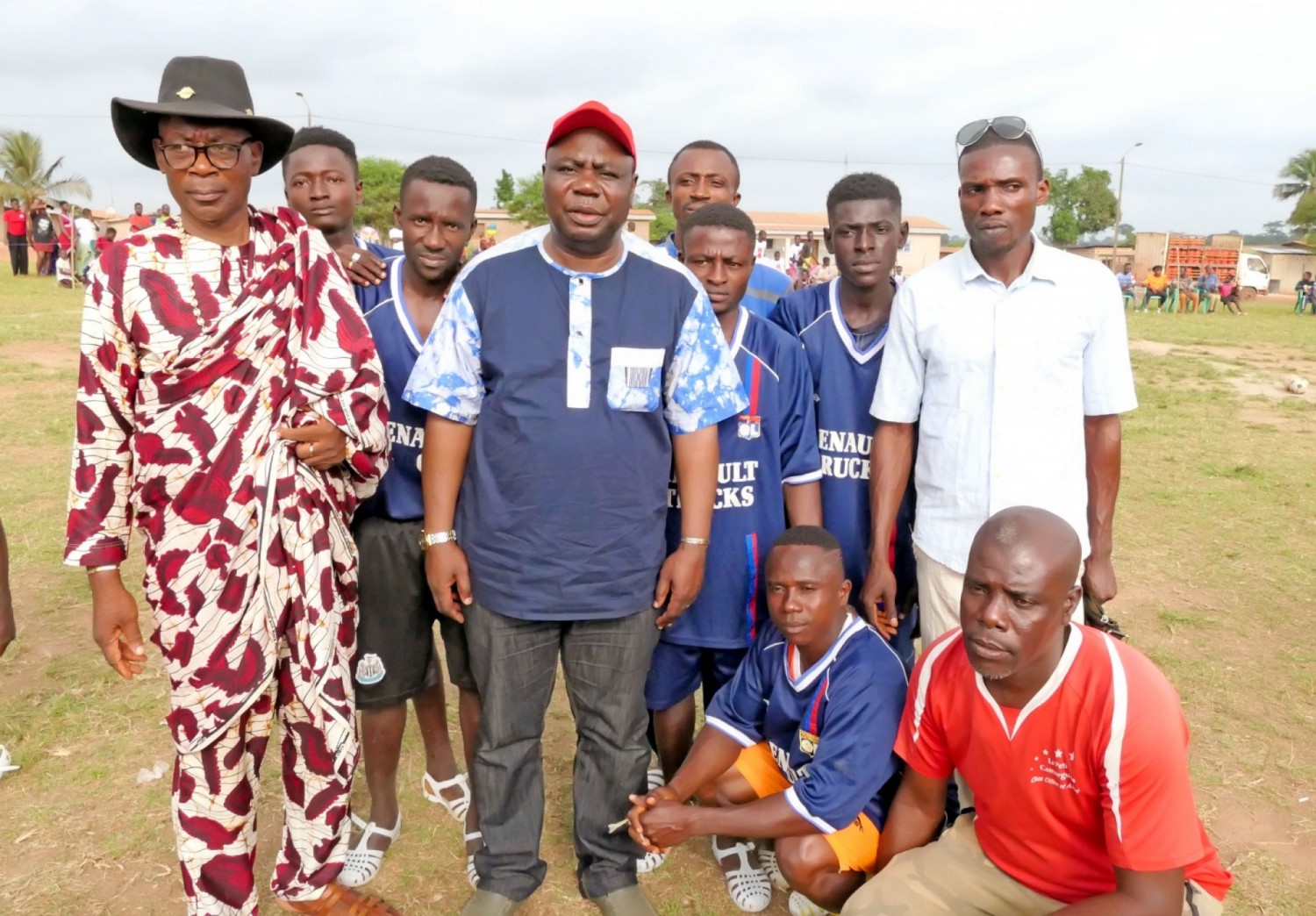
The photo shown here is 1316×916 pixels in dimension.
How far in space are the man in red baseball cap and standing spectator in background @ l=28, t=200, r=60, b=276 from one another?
80.9 feet

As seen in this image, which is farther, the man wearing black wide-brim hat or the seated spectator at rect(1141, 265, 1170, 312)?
the seated spectator at rect(1141, 265, 1170, 312)

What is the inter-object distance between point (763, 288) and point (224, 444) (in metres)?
2.41

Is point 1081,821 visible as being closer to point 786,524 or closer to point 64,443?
point 786,524

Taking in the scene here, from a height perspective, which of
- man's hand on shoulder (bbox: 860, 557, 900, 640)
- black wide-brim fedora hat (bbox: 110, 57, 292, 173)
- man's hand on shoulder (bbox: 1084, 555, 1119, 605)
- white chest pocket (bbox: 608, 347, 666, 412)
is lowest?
man's hand on shoulder (bbox: 860, 557, 900, 640)

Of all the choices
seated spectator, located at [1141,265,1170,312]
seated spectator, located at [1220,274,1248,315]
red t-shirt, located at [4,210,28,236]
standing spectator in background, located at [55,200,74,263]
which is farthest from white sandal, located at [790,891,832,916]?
seated spectator, located at [1141,265,1170,312]

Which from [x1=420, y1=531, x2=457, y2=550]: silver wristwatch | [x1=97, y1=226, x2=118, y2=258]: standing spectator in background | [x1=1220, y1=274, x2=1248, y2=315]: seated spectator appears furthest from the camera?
[x1=1220, y1=274, x2=1248, y2=315]: seated spectator

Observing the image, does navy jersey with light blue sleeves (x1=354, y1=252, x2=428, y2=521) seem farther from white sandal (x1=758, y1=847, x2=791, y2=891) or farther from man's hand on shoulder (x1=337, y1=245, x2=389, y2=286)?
white sandal (x1=758, y1=847, x2=791, y2=891)

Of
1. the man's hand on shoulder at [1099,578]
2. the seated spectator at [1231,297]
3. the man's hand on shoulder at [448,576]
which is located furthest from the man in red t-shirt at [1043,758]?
the seated spectator at [1231,297]

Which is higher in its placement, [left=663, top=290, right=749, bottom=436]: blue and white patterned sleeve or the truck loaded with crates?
the truck loaded with crates

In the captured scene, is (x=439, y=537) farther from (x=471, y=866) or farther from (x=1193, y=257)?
(x=1193, y=257)

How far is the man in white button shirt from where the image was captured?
2734mm

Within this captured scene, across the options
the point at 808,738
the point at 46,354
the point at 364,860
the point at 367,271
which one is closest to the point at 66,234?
the point at 46,354

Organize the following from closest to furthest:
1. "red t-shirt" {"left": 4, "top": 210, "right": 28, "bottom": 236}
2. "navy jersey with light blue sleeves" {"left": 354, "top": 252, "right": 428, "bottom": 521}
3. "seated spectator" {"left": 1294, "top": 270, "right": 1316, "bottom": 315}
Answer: "navy jersey with light blue sleeves" {"left": 354, "top": 252, "right": 428, "bottom": 521} → "red t-shirt" {"left": 4, "top": 210, "right": 28, "bottom": 236} → "seated spectator" {"left": 1294, "top": 270, "right": 1316, "bottom": 315}

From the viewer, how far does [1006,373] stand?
273cm
